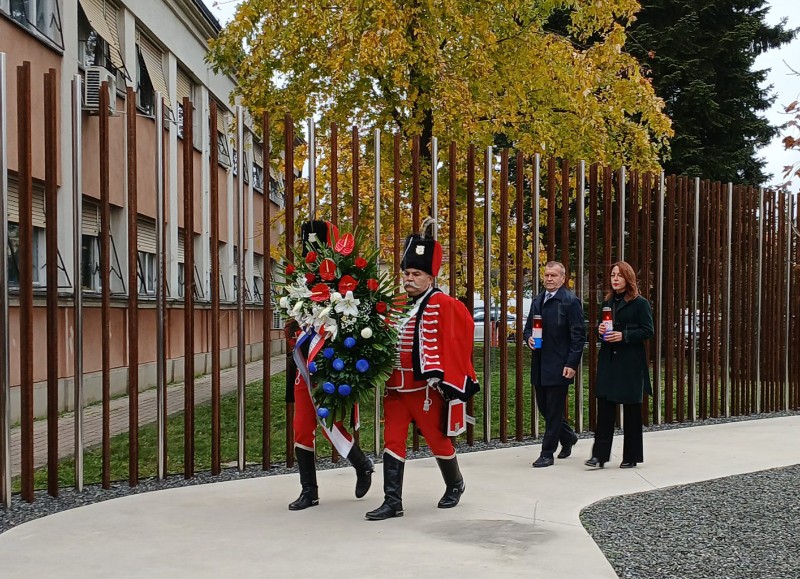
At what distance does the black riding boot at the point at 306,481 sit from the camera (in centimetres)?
696

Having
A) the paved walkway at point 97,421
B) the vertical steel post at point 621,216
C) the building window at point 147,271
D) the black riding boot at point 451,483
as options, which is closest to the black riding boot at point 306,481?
the black riding boot at point 451,483

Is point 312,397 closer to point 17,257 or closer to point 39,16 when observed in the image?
point 17,257

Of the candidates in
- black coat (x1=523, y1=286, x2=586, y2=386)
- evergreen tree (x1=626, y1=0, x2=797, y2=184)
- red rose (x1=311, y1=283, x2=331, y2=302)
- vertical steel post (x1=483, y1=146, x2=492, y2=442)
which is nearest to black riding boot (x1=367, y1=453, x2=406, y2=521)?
red rose (x1=311, y1=283, x2=331, y2=302)

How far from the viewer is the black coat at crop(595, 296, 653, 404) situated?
8.73 m

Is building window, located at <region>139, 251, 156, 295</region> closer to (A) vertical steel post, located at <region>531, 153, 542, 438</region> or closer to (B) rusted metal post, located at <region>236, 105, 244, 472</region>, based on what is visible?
(A) vertical steel post, located at <region>531, 153, 542, 438</region>

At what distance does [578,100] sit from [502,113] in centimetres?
128

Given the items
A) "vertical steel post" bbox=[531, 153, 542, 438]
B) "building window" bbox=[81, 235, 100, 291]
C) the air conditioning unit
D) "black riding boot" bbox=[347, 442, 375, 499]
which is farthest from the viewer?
"building window" bbox=[81, 235, 100, 291]

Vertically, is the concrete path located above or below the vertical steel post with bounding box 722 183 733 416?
below

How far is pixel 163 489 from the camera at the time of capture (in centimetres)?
798

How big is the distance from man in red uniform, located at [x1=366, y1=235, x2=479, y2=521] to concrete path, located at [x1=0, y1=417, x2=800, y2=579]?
55cm

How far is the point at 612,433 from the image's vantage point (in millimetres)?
8750

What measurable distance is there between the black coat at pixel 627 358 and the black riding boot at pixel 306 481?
9.95 feet

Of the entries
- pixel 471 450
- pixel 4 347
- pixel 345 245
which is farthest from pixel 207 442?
pixel 345 245

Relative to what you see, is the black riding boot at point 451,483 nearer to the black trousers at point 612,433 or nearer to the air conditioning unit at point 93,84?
the black trousers at point 612,433
